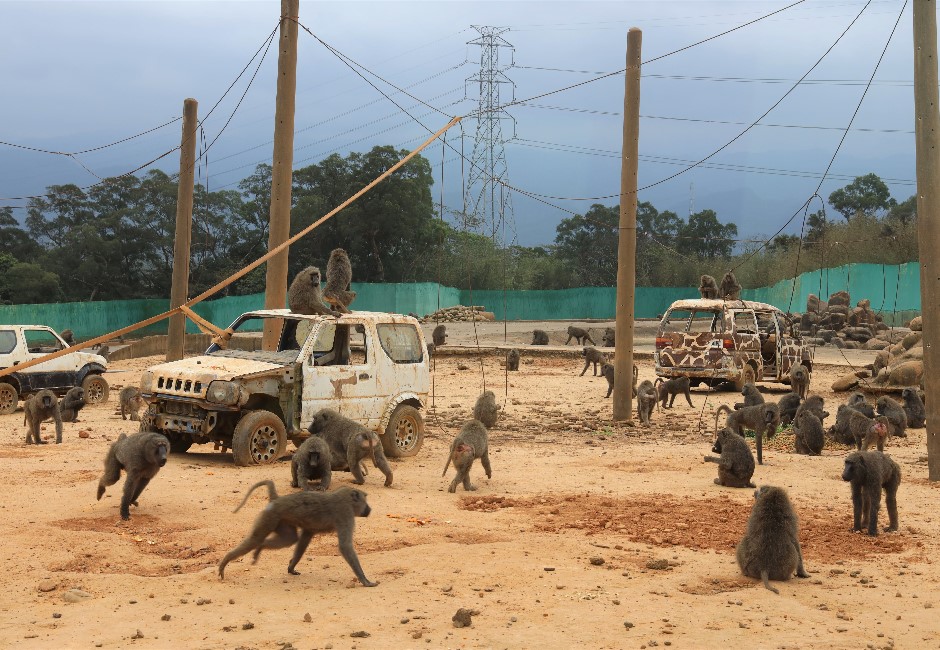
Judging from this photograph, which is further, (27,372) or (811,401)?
(27,372)

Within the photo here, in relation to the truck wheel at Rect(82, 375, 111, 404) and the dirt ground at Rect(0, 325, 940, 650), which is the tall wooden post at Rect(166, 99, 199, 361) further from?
the dirt ground at Rect(0, 325, 940, 650)

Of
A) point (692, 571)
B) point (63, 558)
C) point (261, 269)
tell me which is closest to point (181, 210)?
point (63, 558)

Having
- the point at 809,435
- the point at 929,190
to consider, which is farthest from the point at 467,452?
the point at 929,190

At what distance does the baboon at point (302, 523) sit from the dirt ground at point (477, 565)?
214 mm

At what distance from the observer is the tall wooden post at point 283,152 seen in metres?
16.3

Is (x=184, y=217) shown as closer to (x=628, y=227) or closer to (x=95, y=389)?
(x=95, y=389)

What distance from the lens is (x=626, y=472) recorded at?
13.0 meters

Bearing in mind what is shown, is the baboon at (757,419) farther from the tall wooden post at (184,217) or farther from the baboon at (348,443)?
the tall wooden post at (184,217)

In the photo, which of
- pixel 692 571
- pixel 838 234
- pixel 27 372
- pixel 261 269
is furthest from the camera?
pixel 261 269

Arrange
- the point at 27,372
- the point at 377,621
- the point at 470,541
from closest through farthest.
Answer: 1. the point at 377,621
2. the point at 470,541
3. the point at 27,372

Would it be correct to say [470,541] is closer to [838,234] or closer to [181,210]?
[181,210]

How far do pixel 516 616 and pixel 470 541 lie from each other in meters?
2.17

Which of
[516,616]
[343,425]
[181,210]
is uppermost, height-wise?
[181,210]

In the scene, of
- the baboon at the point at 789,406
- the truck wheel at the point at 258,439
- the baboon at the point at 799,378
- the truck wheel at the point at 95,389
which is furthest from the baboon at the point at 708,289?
the truck wheel at the point at 258,439
